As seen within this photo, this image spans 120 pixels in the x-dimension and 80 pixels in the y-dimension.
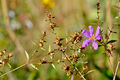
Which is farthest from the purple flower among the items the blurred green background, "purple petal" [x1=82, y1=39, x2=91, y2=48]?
the blurred green background

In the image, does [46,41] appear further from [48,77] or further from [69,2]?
[69,2]

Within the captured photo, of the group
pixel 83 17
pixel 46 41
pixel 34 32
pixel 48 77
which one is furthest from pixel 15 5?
A: pixel 46 41

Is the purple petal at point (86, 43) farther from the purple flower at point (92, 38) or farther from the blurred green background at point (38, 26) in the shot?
the blurred green background at point (38, 26)

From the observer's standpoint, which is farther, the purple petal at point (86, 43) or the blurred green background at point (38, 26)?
the blurred green background at point (38, 26)

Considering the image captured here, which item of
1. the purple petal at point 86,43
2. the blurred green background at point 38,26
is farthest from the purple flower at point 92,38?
the blurred green background at point 38,26

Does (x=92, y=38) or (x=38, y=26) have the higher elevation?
(x=92, y=38)

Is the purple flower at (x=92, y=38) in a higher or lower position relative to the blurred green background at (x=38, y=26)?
higher

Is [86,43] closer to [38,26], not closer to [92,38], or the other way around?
[92,38]

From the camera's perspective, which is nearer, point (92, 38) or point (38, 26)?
point (92, 38)

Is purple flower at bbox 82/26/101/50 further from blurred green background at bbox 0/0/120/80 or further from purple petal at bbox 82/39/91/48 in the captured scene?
blurred green background at bbox 0/0/120/80

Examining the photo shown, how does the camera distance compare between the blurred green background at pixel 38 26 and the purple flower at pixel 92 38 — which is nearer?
the purple flower at pixel 92 38

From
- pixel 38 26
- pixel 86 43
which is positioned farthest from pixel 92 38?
pixel 38 26

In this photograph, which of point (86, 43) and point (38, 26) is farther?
point (38, 26)
